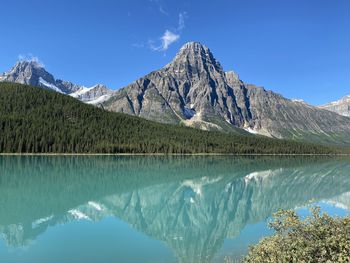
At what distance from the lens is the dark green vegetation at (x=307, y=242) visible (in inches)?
568

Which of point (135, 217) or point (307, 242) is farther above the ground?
point (307, 242)

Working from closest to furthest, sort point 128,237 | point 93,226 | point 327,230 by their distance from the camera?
point 327,230 < point 128,237 < point 93,226

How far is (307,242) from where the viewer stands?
15383mm

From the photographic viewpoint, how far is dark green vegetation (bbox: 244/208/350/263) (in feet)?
47.3

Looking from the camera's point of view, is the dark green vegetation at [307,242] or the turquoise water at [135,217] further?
the turquoise water at [135,217]

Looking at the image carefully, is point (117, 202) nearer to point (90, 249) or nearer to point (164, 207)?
point (164, 207)

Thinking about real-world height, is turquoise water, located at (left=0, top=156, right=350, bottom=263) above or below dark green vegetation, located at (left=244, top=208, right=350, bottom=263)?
below

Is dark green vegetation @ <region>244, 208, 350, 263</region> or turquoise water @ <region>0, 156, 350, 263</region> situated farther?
turquoise water @ <region>0, 156, 350, 263</region>

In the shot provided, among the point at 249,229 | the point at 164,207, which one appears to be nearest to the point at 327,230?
the point at 249,229

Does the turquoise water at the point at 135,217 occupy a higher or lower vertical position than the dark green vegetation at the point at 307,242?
lower

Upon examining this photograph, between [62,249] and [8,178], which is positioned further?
[8,178]

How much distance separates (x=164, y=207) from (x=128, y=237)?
17.6 m

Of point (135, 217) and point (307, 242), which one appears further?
point (135, 217)

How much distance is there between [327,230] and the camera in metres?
15.8
